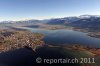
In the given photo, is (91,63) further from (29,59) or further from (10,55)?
(10,55)

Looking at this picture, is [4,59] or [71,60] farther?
[4,59]

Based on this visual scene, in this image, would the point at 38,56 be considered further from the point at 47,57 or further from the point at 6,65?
the point at 6,65

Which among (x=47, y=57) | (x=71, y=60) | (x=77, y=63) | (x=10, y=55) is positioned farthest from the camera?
(x=10, y=55)

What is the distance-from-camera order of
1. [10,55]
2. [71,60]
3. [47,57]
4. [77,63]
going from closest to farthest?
[77,63]
[71,60]
[47,57]
[10,55]

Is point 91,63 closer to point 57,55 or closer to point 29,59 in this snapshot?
point 57,55

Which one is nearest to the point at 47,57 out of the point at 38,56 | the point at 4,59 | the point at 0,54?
the point at 38,56

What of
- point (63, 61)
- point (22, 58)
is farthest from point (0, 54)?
point (63, 61)

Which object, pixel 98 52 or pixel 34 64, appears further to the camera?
pixel 98 52

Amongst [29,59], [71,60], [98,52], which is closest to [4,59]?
[29,59]
